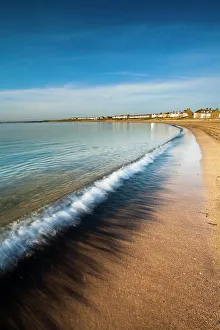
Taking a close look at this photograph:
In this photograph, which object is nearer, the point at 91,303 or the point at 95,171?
the point at 91,303

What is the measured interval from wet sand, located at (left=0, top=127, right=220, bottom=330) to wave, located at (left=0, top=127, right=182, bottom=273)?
0.39 metres

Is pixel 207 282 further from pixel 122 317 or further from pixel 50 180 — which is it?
pixel 50 180

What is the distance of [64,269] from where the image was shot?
16.1 feet

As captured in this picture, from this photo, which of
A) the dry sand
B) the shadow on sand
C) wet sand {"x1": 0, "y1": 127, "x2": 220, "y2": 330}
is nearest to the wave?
the shadow on sand

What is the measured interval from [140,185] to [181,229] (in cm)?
524

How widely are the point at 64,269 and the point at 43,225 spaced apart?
2.22 meters

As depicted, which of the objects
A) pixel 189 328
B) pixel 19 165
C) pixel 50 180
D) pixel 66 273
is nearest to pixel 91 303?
pixel 66 273

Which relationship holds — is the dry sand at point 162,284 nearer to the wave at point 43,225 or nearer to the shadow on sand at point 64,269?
the shadow on sand at point 64,269

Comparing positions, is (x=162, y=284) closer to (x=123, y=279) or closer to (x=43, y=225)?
(x=123, y=279)

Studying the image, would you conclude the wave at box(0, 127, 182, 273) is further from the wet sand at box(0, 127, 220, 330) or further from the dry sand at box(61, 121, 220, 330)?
the dry sand at box(61, 121, 220, 330)

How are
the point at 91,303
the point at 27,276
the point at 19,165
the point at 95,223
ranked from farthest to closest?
the point at 19,165 → the point at 95,223 → the point at 27,276 → the point at 91,303

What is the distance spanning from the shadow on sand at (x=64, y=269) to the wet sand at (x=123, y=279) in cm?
2

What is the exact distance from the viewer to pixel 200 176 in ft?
43.2

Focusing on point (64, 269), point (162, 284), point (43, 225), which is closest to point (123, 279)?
point (162, 284)
